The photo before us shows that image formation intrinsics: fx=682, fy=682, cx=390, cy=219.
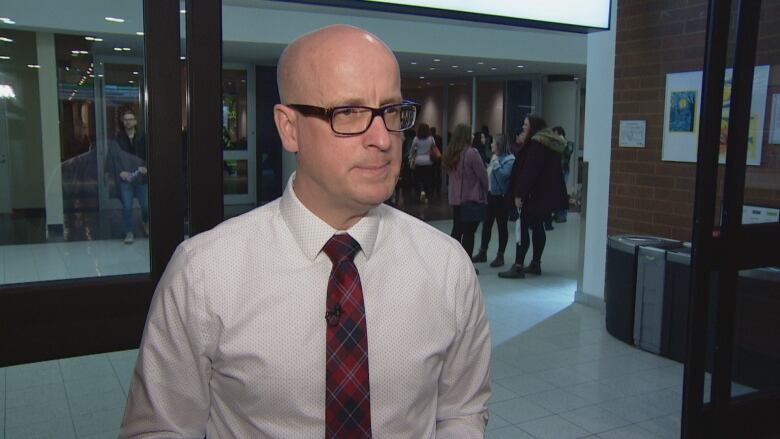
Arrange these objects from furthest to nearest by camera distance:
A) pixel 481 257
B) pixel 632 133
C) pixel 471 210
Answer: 1. pixel 481 257
2. pixel 471 210
3. pixel 632 133

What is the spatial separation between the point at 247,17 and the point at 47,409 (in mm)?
7269

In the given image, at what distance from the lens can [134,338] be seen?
6.93 feet

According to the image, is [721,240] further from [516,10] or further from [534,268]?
[534,268]

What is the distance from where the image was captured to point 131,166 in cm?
209

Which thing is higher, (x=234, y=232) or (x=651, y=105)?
(x=651, y=105)

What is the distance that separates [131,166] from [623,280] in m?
3.98

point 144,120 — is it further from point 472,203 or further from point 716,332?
point 472,203

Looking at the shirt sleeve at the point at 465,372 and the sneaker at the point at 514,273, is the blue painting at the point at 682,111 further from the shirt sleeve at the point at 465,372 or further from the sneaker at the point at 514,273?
the shirt sleeve at the point at 465,372

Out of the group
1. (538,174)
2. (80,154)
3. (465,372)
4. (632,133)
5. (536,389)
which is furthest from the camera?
(538,174)

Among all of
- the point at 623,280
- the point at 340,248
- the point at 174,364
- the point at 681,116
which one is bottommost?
the point at 623,280

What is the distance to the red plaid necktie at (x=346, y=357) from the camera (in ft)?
4.25

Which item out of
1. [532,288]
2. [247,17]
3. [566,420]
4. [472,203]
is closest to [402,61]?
[247,17]

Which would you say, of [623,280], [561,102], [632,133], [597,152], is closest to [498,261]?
[597,152]

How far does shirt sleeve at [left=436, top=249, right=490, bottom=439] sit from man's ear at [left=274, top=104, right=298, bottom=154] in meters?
0.45
